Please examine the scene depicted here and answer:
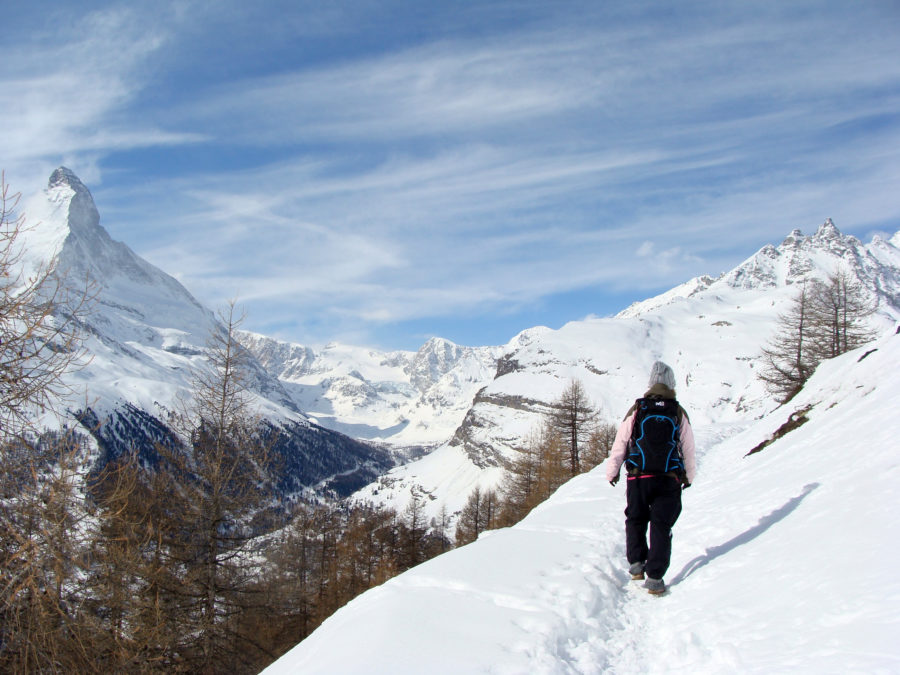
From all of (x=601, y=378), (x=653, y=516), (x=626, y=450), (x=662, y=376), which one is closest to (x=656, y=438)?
(x=626, y=450)

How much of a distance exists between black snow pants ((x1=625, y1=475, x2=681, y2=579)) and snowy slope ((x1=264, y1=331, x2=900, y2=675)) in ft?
1.24

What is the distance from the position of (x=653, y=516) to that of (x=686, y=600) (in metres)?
1.05

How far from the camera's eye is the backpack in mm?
6602

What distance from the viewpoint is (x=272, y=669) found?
4.95 m

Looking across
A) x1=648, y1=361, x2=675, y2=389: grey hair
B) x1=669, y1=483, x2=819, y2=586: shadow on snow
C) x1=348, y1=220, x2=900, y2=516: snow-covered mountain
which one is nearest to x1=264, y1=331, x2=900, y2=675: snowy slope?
x1=669, y1=483, x2=819, y2=586: shadow on snow

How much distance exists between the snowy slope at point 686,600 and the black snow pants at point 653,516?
1.24 feet

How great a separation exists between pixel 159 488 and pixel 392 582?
9.96 meters

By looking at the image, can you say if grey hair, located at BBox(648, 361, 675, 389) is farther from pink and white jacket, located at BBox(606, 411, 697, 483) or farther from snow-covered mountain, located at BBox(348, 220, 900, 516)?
snow-covered mountain, located at BBox(348, 220, 900, 516)

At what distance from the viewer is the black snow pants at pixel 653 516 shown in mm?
6434

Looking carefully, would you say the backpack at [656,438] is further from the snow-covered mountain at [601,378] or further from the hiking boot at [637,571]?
the snow-covered mountain at [601,378]

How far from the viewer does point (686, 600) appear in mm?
5750

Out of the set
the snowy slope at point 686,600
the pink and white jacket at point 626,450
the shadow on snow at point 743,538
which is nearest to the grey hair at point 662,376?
the pink and white jacket at point 626,450

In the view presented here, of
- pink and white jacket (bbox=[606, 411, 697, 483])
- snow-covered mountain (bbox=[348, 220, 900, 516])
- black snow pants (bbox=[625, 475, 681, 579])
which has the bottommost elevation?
black snow pants (bbox=[625, 475, 681, 579])

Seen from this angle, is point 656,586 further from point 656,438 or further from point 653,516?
point 656,438
